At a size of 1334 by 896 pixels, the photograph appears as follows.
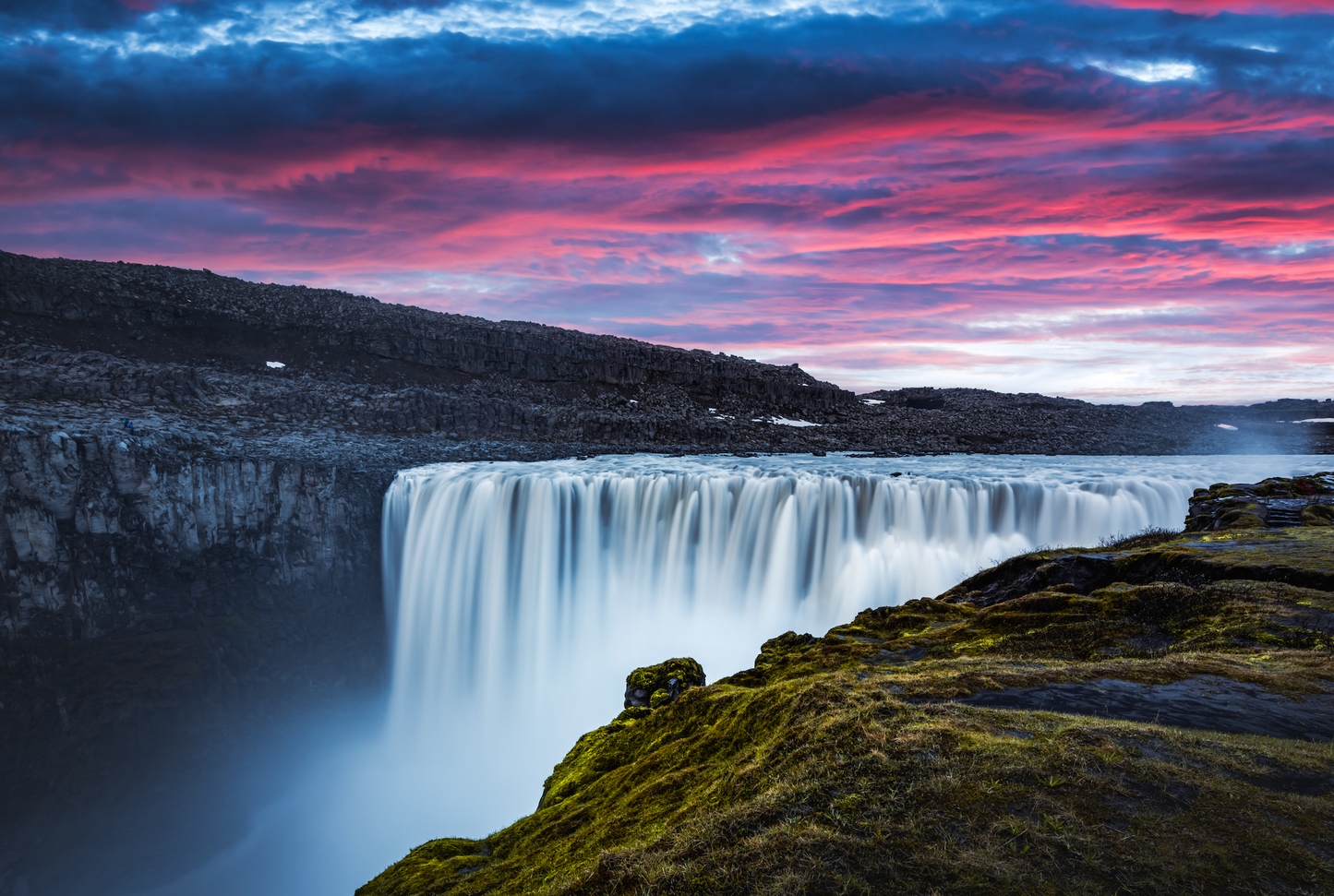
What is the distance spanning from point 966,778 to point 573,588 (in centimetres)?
2236

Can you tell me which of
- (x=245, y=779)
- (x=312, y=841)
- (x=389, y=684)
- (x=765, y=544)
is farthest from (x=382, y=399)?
(x=765, y=544)

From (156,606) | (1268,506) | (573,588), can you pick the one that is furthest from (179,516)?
(1268,506)

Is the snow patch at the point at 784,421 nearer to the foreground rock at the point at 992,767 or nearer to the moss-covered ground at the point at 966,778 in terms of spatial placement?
the foreground rock at the point at 992,767

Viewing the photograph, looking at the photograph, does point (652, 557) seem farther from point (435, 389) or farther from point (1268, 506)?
point (435, 389)

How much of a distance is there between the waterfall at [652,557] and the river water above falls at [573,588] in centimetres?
7

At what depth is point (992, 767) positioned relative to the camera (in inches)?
155

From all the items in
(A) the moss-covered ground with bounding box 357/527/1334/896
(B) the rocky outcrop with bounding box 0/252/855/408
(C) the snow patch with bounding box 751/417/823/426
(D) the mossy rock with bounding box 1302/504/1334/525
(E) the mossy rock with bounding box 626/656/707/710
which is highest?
(B) the rocky outcrop with bounding box 0/252/855/408

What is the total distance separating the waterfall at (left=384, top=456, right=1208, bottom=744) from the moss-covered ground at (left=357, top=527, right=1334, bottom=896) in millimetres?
13935

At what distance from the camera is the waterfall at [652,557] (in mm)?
21578

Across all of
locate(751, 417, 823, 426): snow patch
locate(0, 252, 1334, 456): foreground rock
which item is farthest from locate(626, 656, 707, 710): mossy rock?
locate(751, 417, 823, 426): snow patch

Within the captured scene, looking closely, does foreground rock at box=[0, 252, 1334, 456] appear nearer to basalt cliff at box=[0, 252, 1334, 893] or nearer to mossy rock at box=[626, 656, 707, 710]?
basalt cliff at box=[0, 252, 1334, 893]

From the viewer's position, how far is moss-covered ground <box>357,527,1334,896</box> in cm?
315

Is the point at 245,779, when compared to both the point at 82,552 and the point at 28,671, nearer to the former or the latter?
the point at 28,671

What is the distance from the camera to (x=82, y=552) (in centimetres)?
2197
